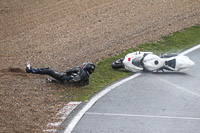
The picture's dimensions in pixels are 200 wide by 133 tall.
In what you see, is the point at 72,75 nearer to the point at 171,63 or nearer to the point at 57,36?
the point at 171,63

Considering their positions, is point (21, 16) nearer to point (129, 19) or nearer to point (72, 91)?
point (129, 19)

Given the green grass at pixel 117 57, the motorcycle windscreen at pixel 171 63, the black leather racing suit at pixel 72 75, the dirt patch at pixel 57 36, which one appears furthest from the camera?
the motorcycle windscreen at pixel 171 63

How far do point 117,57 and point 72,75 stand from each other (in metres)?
3.52

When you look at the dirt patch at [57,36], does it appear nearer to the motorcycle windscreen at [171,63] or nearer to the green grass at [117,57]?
the green grass at [117,57]

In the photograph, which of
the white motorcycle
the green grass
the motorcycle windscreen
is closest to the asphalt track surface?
the white motorcycle

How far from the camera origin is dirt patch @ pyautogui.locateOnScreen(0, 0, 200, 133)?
11.1 metres

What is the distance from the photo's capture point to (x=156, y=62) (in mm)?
13492

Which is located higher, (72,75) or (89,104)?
(72,75)

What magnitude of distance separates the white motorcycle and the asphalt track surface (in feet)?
0.85

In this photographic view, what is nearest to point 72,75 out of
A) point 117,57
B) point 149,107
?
point 149,107

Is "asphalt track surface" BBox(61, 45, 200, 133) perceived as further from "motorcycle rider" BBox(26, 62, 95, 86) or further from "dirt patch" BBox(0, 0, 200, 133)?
"dirt patch" BBox(0, 0, 200, 133)

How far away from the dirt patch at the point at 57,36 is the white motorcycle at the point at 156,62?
200cm

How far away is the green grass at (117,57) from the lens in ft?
39.8

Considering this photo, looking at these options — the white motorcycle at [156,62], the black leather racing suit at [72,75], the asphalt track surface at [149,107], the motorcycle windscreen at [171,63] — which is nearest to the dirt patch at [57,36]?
the black leather racing suit at [72,75]
